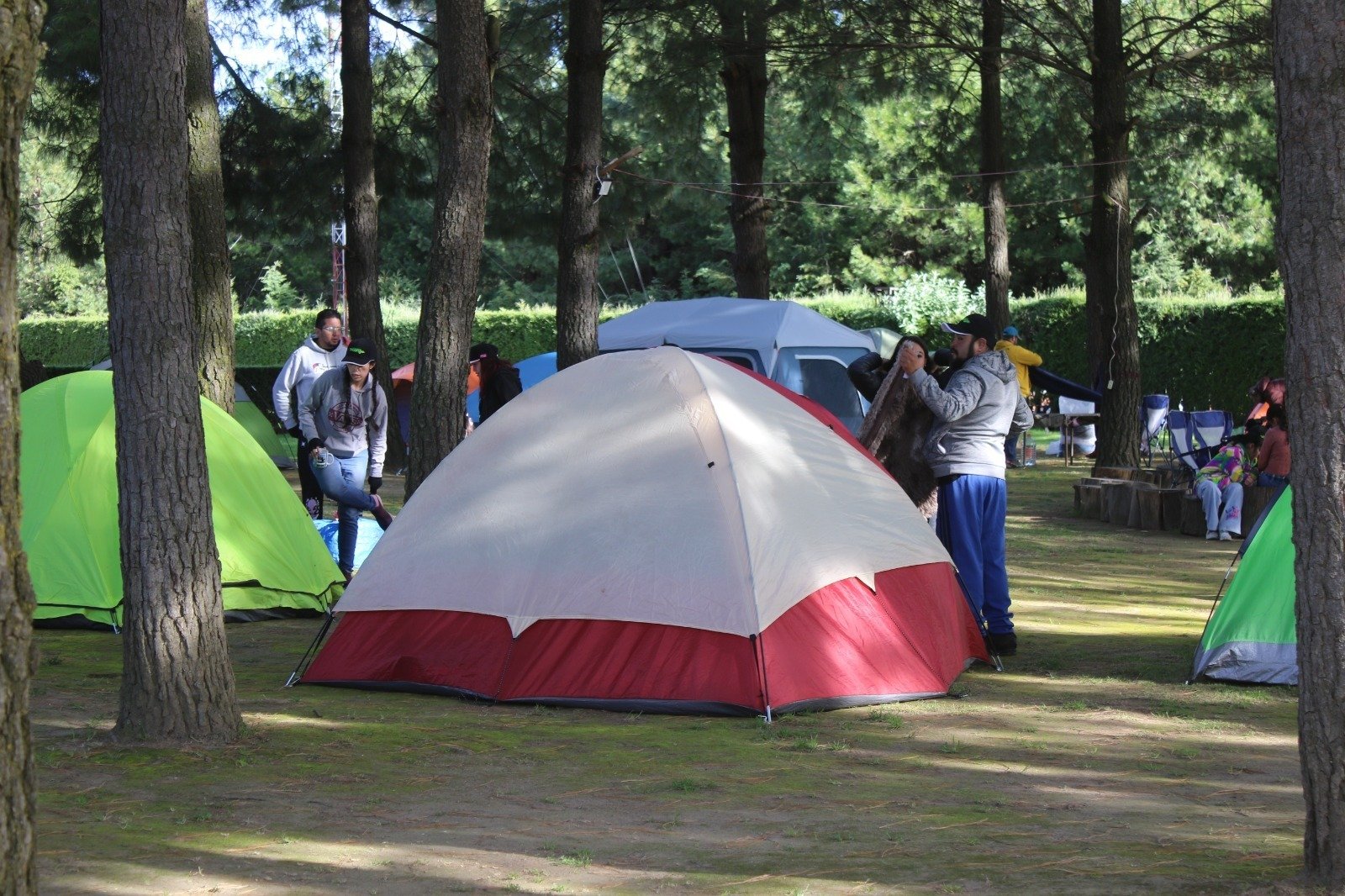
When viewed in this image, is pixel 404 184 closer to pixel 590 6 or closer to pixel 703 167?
pixel 703 167

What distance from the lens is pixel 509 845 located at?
184 inches

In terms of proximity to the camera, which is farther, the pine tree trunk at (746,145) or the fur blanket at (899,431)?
the pine tree trunk at (746,145)

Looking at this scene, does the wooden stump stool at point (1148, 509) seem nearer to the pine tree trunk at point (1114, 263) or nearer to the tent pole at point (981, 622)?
the pine tree trunk at point (1114, 263)

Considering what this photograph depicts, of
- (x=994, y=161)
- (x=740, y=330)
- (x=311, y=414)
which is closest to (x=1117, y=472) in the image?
(x=994, y=161)

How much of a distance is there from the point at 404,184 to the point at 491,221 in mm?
1473

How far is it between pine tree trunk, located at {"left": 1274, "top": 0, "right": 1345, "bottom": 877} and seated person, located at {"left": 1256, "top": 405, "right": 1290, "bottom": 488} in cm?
830

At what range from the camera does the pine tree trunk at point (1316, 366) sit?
4.00 m

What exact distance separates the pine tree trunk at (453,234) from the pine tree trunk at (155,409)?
3.98 meters

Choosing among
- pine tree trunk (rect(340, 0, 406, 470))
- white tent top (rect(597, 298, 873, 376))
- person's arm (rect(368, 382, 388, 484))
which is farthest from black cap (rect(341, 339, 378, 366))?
white tent top (rect(597, 298, 873, 376))

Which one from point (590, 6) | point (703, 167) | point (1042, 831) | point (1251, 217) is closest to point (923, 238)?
point (1251, 217)

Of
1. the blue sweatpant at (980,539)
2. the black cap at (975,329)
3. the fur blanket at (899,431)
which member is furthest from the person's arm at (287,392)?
the blue sweatpant at (980,539)

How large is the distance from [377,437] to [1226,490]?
26.5 feet

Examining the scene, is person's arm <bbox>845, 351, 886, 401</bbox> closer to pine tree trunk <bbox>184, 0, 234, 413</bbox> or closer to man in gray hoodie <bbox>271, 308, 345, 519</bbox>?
man in gray hoodie <bbox>271, 308, 345, 519</bbox>

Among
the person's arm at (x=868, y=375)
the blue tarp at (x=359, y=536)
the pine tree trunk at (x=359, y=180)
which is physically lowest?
the blue tarp at (x=359, y=536)
